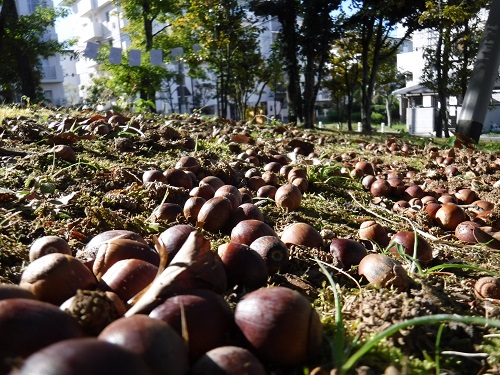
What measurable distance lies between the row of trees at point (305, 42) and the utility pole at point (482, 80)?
6.98ft

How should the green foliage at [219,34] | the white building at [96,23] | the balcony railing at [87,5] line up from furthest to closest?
the balcony railing at [87,5] → the white building at [96,23] → the green foliage at [219,34]

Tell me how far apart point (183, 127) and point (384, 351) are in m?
5.41

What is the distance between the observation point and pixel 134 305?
45.8 inches

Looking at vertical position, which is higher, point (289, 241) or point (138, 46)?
point (138, 46)

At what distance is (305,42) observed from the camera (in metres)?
14.4

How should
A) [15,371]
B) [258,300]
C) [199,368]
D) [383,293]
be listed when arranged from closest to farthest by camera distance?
1. [15,371]
2. [199,368]
3. [258,300]
4. [383,293]

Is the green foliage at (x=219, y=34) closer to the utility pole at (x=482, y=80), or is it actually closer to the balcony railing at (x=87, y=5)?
the utility pole at (x=482, y=80)

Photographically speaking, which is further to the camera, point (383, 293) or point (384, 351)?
point (383, 293)

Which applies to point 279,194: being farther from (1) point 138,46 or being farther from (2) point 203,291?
(1) point 138,46

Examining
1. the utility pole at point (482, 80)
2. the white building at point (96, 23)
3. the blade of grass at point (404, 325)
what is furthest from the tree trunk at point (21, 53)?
the white building at point (96, 23)

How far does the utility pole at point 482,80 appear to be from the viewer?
363 inches

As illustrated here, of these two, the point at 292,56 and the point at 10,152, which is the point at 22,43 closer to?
the point at 292,56

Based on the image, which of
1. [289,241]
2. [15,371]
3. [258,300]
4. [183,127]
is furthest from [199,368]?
[183,127]

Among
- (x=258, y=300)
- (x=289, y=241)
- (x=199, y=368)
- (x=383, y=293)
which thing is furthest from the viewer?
(x=289, y=241)
